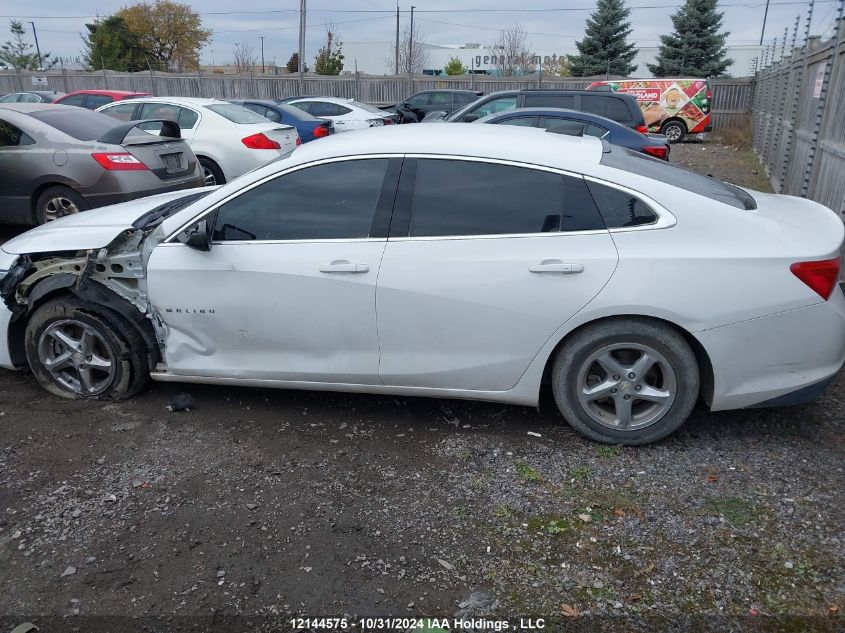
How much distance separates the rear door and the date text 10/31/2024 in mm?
1401

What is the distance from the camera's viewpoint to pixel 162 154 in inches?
311

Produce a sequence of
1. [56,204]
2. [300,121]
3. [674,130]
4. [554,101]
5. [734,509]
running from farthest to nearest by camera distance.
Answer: [674,130], [300,121], [554,101], [56,204], [734,509]

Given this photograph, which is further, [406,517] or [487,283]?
[487,283]

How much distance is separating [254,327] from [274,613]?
1.69m

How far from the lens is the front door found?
3713 mm

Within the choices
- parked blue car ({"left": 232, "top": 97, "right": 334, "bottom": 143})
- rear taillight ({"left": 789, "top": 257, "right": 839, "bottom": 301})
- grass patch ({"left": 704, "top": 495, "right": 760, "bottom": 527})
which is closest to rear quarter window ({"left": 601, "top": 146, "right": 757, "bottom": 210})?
rear taillight ({"left": 789, "top": 257, "right": 839, "bottom": 301})

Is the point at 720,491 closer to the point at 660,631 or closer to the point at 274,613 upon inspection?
the point at 660,631

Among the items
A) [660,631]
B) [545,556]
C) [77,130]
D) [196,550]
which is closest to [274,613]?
[196,550]

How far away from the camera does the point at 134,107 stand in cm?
1145

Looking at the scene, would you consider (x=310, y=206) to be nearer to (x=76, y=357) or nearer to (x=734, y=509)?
(x=76, y=357)

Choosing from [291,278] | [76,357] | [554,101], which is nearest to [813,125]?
[554,101]

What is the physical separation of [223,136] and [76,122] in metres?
2.41

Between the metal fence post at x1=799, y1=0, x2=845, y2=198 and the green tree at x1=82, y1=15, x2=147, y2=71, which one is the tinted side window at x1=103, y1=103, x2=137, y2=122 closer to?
the metal fence post at x1=799, y1=0, x2=845, y2=198

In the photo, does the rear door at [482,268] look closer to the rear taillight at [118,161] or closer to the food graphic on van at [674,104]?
the rear taillight at [118,161]
